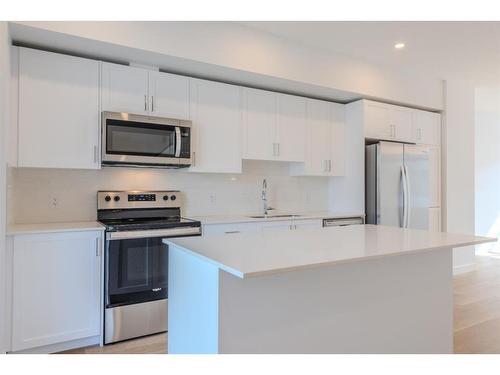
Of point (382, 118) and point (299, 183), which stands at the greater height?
point (382, 118)

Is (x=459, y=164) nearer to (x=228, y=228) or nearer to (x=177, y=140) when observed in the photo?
(x=228, y=228)

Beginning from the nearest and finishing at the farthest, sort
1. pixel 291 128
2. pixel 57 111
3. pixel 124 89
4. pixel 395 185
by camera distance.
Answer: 1. pixel 57 111
2. pixel 124 89
3. pixel 291 128
4. pixel 395 185

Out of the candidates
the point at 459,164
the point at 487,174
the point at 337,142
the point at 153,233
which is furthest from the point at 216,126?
the point at 487,174

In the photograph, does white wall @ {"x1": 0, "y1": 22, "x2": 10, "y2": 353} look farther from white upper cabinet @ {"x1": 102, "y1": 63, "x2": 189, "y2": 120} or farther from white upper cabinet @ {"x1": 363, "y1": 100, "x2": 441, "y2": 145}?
white upper cabinet @ {"x1": 363, "y1": 100, "x2": 441, "y2": 145}

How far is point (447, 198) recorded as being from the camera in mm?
4734

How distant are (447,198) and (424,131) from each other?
991mm

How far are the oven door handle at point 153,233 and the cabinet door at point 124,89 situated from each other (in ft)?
3.38

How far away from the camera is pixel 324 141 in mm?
4129

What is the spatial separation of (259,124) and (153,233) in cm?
160

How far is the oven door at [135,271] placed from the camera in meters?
2.63
